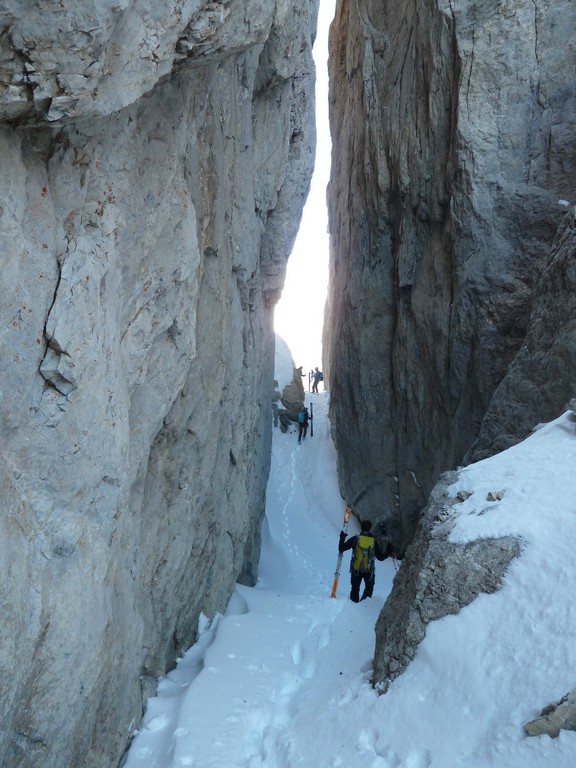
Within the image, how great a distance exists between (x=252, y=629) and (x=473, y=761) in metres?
5.28

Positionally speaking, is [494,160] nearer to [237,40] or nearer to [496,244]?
[496,244]

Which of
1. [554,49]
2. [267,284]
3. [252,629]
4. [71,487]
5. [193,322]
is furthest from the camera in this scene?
[267,284]

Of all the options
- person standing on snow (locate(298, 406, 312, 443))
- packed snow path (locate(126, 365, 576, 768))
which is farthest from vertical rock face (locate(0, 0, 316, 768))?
person standing on snow (locate(298, 406, 312, 443))

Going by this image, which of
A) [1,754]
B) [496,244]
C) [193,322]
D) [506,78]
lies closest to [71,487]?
[1,754]

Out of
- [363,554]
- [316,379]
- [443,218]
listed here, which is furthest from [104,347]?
[316,379]

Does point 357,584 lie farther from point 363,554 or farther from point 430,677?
point 430,677

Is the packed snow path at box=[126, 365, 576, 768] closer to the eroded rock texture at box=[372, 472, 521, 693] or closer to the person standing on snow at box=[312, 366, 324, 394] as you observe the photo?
the eroded rock texture at box=[372, 472, 521, 693]

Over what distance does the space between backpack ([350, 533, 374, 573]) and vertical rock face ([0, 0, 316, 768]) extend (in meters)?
3.00

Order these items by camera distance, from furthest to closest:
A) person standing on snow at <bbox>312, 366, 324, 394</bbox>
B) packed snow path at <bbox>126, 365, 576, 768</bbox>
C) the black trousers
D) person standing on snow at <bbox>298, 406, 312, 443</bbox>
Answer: person standing on snow at <bbox>312, 366, 324, 394</bbox> → person standing on snow at <bbox>298, 406, 312, 443</bbox> → the black trousers → packed snow path at <bbox>126, 365, 576, 768</bbox>

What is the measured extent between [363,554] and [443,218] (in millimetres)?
9350

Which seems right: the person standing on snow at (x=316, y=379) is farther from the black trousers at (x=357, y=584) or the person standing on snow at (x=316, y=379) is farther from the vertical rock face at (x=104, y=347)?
the vertical rock face at (x=104, y=347)

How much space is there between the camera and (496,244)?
15578 millimetres

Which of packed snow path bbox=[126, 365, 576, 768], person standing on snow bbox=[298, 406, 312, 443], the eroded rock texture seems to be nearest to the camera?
packed snow path bbox=[126, 365, 576, 768]

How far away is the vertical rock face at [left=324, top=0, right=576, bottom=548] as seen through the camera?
15.3m
